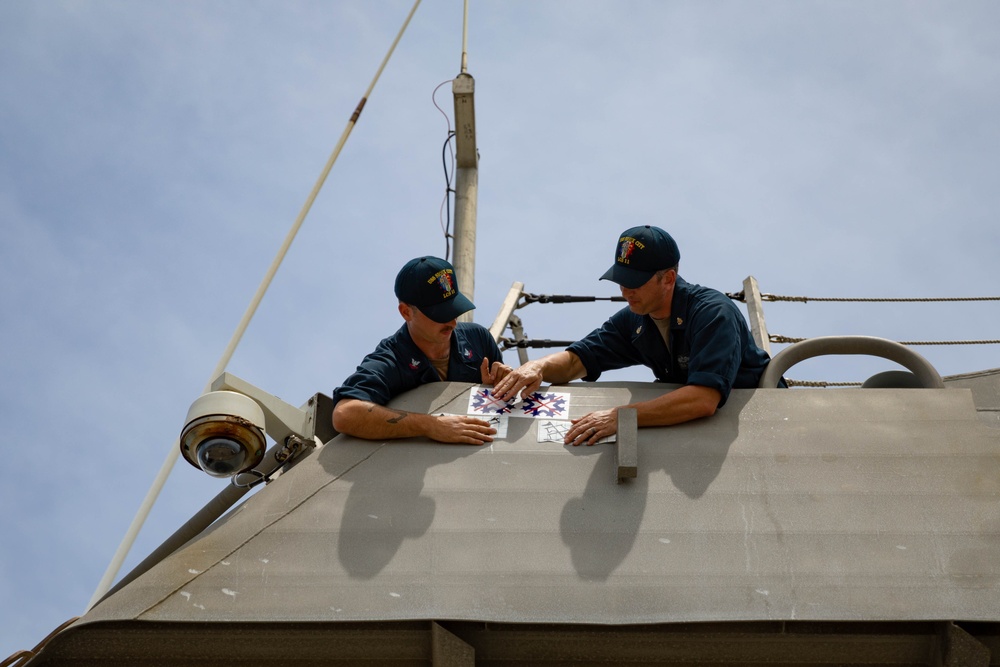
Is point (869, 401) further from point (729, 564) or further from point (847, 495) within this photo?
point (729, 564)

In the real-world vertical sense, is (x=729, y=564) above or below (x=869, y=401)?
below

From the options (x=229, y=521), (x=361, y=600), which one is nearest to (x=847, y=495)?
(x=361, y=600)

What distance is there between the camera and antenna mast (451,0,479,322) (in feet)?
28.2

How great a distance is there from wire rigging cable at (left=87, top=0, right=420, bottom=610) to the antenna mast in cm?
71

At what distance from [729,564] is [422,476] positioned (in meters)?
1.13

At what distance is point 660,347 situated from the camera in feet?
17.0

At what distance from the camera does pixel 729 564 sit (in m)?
3.76

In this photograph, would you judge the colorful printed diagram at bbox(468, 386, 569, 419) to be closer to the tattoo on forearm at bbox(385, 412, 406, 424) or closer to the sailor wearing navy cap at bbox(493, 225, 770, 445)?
the sailor wearing navy cap at bbox(493, 225, 770, 445)

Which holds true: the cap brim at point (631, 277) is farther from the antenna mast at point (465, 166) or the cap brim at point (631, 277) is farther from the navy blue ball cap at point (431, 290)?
the antenna mast at point (465, 166)

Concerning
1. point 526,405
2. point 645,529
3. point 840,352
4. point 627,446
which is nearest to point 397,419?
point 526,405

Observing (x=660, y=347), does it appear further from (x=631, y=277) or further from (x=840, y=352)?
(x=840, y=352)

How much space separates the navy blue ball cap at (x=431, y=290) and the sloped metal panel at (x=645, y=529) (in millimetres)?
721

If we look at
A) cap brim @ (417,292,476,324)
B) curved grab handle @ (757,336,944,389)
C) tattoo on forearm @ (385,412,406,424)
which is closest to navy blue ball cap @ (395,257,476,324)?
cap brim @ (417,292,476,324)

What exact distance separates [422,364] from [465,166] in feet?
14.5
